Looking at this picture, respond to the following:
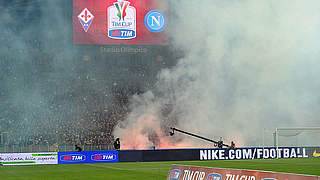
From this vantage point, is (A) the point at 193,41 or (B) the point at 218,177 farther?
(A) the point at 193,41

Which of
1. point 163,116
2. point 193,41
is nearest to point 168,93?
point 163,116

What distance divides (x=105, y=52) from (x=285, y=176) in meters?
35.9

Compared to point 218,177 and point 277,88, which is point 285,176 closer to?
point 218,177

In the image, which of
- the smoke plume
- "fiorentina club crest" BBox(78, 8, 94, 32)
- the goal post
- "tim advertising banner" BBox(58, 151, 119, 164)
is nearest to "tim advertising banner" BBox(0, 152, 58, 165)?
"tim advertising banner" BBox(58, 151, 119, 164)

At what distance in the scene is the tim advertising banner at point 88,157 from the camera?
26050 millimetres

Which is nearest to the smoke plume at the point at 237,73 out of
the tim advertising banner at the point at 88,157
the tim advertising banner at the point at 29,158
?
the tim advertising banner at the point at 88,157

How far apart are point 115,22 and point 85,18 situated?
235 cm

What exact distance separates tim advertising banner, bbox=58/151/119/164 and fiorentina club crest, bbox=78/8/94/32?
1348 centimetres

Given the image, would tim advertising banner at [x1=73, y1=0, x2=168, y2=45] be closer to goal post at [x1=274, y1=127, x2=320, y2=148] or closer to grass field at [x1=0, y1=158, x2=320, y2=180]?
goal post at [x1=274, y1=127, x2=320, y2=148]

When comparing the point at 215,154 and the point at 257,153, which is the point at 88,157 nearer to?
the point at 215,154

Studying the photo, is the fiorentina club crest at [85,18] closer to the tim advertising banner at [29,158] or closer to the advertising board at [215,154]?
the advertising board at [215,154]

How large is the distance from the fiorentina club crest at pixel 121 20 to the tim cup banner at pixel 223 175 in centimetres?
2816

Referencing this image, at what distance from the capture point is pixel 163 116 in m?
41.4

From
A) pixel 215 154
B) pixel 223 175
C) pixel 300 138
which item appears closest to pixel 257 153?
pixel 215 154
